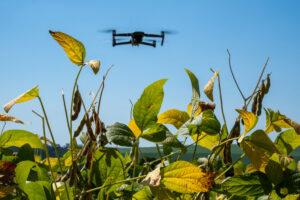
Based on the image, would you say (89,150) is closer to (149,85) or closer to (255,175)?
(149,85)

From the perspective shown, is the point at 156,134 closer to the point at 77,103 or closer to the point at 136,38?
the point at 77,103

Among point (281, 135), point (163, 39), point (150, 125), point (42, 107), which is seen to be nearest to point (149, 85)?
point (150, 125)

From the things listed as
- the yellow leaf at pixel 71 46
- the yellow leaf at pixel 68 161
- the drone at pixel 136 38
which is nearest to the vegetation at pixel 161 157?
the yellow leaf at pixel 71 46

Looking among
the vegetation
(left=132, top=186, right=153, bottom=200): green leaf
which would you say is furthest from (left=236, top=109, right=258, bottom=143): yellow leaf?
(left=132, top=186, right=153, bottom=200): green leaf

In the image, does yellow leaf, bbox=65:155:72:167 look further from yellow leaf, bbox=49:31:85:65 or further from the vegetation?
yellow leaf, bbox=49:31:85:65

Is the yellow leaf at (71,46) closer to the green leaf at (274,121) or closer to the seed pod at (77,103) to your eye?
the seed pod at (77,103)

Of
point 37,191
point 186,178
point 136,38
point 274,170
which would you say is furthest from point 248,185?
point 136,38
